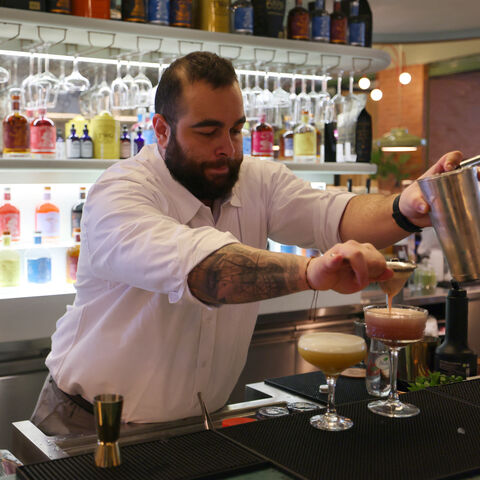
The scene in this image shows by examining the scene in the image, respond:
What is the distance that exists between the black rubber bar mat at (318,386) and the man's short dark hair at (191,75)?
78cm

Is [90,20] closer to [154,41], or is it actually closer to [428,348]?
[154,41]

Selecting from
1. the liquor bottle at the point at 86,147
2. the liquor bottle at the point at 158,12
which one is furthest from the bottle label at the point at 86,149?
the liquor bottle at the point at 158,12

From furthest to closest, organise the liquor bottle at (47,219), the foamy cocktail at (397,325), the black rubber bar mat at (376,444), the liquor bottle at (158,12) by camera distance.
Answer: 1. the liquor bottle at (47,219)
2. the liquor bottle at (158,12)
3. the foamy cocktail at (397,325)
4. the black rubber bar mat at (376,444)

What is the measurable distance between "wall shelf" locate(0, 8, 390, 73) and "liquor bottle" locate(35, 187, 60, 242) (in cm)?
72

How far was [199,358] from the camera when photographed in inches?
69.9

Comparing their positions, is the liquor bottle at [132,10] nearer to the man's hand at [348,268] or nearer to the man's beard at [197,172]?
the man's beard at [197,172]

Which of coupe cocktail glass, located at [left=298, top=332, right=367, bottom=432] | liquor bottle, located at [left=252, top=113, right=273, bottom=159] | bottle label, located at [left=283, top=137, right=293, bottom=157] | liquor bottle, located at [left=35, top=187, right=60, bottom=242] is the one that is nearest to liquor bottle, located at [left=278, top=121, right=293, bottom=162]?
bottle label, located at [left=283, top=137, right=293, bottom=157]

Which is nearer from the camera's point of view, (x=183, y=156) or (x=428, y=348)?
(x=183, y=156)

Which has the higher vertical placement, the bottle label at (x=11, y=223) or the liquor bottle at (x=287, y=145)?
the liquor bottle at (x=287, y=145)

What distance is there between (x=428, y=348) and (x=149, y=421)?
845mm

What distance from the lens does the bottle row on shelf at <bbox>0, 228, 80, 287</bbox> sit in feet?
10.3

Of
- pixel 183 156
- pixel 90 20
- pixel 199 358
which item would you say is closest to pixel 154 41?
pixel 90 20

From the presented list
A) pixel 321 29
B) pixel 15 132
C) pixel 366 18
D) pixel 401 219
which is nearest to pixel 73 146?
pixel 15 132

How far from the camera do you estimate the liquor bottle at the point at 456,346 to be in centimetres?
204
